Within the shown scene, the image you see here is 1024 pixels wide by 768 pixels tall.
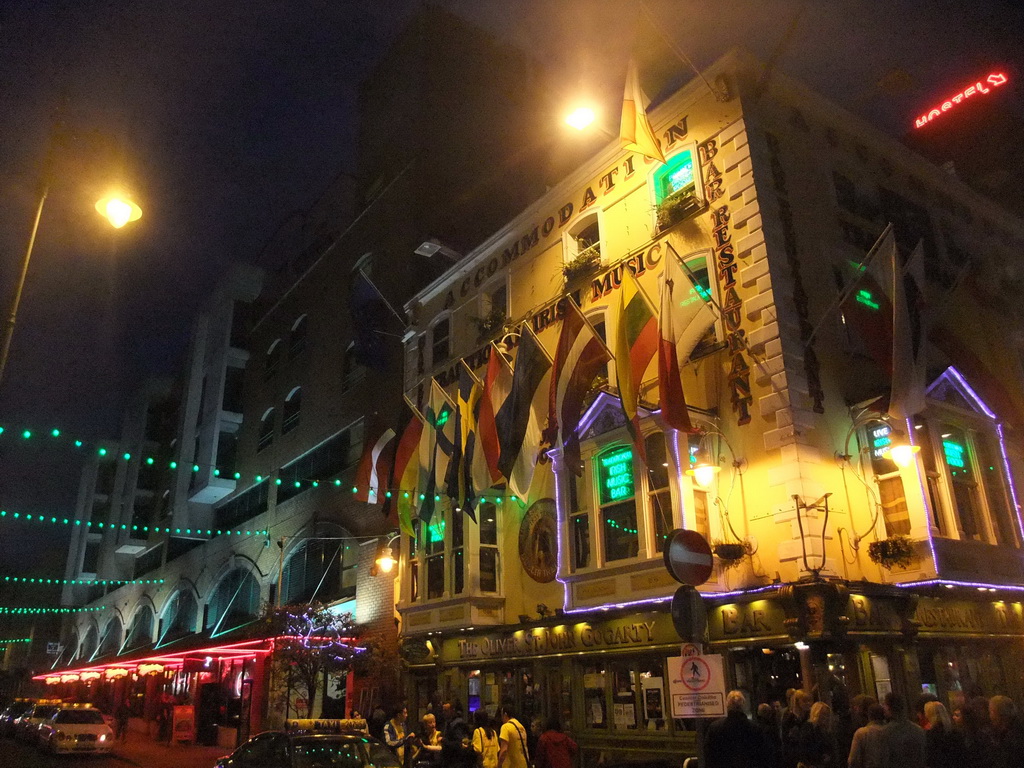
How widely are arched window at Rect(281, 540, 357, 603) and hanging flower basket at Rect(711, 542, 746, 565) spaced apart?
50.9 feet

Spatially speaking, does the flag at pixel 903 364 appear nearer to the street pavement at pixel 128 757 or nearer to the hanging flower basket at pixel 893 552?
the hanging flower basket at pixel 893 552

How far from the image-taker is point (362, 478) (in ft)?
72.0

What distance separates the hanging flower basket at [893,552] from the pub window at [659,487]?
3.54m

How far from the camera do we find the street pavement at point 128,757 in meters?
22.7

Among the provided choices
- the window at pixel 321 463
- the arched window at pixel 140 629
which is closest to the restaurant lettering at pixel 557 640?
the window at pixel 321 463

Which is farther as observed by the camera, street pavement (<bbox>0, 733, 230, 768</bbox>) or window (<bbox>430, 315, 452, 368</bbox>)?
window (<bbox>430, 315, 452, 368</bbox>)

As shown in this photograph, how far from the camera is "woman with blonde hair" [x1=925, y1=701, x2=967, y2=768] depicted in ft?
30.2

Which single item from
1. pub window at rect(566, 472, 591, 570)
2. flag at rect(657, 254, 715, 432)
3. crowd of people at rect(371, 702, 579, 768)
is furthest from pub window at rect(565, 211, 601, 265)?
crowd of people at rect(371, 702, 579, 768)

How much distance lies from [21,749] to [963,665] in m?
31.5

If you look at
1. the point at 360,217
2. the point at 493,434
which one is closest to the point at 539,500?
the point at 493,434

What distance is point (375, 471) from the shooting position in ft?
73.0

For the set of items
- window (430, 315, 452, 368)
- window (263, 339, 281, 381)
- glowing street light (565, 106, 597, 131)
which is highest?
window (263, 339, 281, 381)

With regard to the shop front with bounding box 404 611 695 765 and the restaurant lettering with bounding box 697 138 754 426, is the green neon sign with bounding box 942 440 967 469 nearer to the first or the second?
the restaurant lettering with bounding box 697 138 754 426

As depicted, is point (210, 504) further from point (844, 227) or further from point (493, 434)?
point (844, 227)
